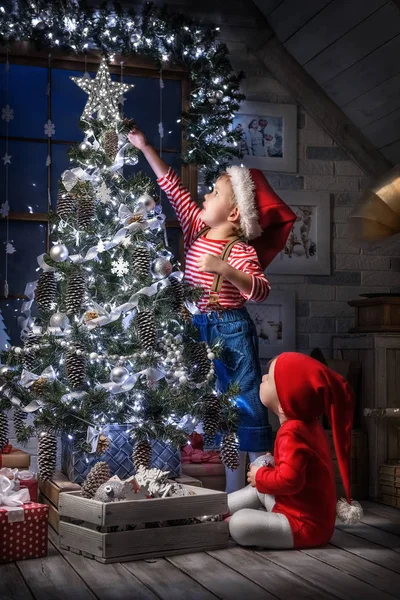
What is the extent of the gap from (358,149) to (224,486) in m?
2.20

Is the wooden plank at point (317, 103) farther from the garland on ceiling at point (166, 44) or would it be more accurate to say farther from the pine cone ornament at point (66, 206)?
the pine cone ornament at point (66, 206)

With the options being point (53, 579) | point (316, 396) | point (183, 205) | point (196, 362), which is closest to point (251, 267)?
point (196, 362)

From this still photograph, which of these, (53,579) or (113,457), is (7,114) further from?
(53,579)

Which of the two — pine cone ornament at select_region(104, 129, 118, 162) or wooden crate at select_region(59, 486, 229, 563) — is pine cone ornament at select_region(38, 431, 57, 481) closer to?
wooden crate at select_region(59, 486, 229, 563)

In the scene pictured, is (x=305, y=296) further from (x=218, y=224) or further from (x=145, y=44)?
(x=145, y=44)

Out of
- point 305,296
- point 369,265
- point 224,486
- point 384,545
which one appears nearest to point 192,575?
point 384,545

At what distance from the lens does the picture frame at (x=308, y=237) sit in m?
4.66

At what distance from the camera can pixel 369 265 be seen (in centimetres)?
482

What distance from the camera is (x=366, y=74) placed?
14.4 ft

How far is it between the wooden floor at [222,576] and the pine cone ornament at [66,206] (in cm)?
131

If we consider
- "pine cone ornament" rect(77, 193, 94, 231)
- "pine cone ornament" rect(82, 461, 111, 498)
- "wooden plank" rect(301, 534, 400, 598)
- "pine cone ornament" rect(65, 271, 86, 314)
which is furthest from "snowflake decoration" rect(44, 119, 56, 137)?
"wooden plank" rect(301, 534, 400, 598)

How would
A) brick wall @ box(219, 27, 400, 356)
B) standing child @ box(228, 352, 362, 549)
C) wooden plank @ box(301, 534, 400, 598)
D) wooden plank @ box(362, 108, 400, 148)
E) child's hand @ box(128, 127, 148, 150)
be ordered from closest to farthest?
1. wooden plank @ box(301, 534, 400, 598)
2. standing child @ box(228, 352, 362, 549)
3. child's hand @ box(128, 127, 148, 150)
4. wooden plank @ box(362, 108, 400, 148)
5. brick wall @ box(219, 27, 400, 356)

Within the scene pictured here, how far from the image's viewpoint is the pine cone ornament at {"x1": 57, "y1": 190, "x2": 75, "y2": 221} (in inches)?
132

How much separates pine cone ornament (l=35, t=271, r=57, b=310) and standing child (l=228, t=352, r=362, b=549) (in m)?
0.95
